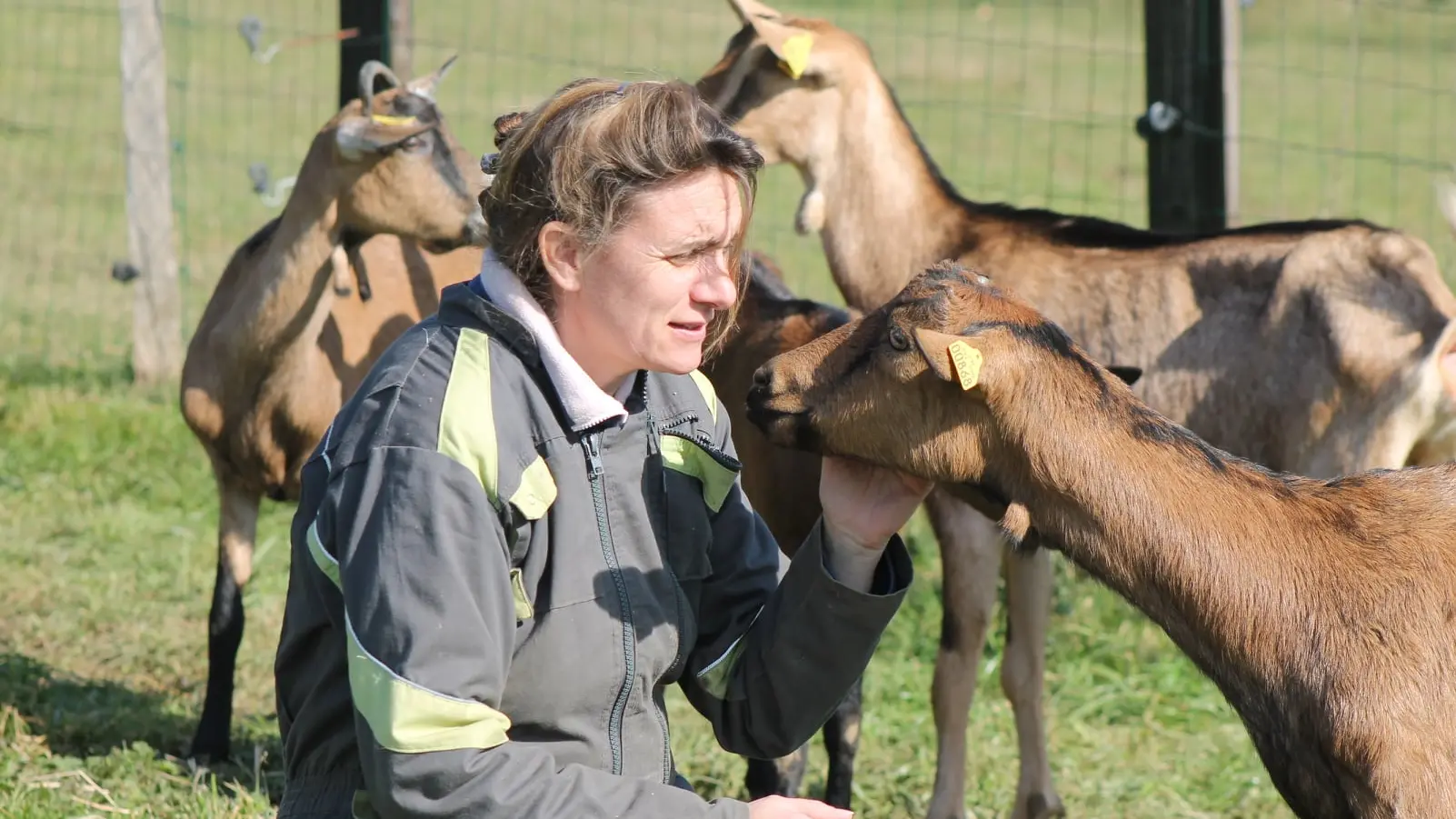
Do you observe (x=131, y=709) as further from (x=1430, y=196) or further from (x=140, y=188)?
(x=1430, y=196)

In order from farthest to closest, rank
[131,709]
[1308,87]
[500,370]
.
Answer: [1308,87] < [131,709] < [500,370]

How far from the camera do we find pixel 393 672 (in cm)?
226

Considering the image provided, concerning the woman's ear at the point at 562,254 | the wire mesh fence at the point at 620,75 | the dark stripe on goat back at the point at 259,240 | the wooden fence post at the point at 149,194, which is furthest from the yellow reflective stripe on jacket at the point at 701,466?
the wooden fence post at the point at 149,194

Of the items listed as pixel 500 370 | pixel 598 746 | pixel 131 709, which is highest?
pixel 500 370

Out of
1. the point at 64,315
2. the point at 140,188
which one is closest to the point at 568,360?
the point at 140,188

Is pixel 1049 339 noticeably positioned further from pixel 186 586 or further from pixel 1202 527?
pixel 186 586

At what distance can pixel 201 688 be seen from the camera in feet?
17.5

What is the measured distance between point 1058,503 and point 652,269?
845 millimetres

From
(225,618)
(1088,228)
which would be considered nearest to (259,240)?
(225,618)

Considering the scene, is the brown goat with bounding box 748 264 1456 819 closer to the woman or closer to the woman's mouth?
the woman

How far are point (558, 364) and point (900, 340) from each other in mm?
656

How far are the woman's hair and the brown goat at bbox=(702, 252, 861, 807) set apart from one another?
200 cm

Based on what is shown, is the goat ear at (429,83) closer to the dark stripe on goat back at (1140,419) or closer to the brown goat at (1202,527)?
the brown goat at (1202,527)

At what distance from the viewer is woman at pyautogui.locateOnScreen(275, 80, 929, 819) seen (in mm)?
2289
